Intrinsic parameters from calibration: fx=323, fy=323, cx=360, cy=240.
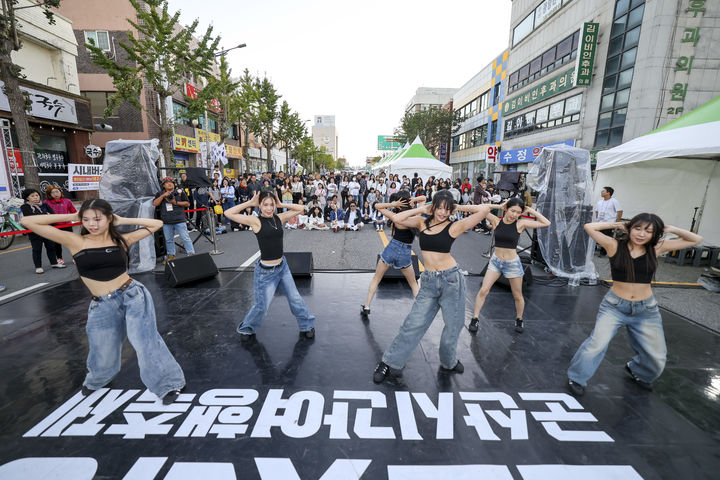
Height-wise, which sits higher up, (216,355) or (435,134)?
(435,134)

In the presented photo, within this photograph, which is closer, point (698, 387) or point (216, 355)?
point (698, 387)

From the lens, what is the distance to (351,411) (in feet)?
10.1

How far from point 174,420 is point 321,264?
17.7 feet

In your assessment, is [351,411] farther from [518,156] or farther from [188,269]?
[518,156]

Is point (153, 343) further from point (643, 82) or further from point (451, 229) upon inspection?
point (643, 82)

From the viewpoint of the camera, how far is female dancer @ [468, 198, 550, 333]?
4.64 metres

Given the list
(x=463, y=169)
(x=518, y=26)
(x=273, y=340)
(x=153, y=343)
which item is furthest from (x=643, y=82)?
(x=463, y=169)

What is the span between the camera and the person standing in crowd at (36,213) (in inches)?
272

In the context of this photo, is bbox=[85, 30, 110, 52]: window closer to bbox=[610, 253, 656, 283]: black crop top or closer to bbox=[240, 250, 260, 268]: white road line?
bbox=[240, 250, 260, 268]: white road line

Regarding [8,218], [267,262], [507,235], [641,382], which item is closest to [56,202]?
[8,218]

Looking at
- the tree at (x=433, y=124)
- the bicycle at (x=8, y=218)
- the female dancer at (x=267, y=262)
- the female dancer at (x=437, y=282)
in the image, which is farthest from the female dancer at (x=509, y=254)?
the tree at (x=433, y=124)

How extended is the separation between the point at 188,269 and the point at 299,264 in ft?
7.29

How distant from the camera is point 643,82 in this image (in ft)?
48.9

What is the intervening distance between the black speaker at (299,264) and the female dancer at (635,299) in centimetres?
494
